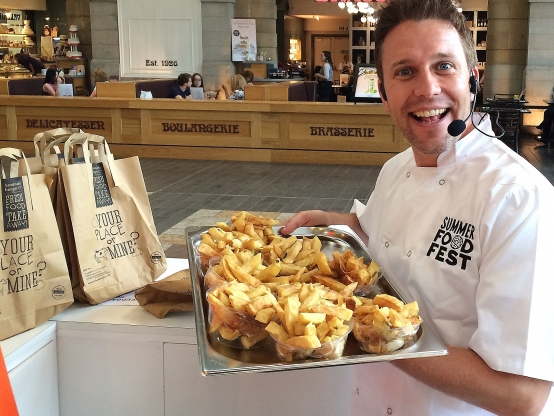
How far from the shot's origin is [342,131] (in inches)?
394

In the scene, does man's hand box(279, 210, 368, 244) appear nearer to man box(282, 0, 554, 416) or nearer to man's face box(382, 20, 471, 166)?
man box(282, 0, 554, 416)

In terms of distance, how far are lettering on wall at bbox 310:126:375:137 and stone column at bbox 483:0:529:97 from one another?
Result: 6.33 meters

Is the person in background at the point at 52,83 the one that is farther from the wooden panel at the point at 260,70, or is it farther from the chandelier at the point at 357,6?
the chandelier at the point at 357,6

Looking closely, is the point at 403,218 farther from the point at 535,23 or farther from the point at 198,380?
the point at 535,23

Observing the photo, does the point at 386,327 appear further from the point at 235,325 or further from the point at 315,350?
the point at 235,325

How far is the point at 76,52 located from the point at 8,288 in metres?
16.2

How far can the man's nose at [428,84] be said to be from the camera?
1474 millimetres

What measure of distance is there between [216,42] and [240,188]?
7995 mm

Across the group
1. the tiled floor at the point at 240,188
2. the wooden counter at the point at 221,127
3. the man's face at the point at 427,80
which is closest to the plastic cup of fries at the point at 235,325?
the man's face at the point at 427,80

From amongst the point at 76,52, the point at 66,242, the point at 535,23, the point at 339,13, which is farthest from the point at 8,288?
the point at 339,13

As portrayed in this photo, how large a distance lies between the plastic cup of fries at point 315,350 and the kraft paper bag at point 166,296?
0.79 meters

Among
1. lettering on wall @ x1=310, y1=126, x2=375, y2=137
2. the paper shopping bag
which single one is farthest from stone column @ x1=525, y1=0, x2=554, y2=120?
the paper shopping bag

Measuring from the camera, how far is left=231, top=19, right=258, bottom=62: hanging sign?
49.9 ft

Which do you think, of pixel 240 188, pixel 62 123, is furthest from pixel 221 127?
pixel 62 123
